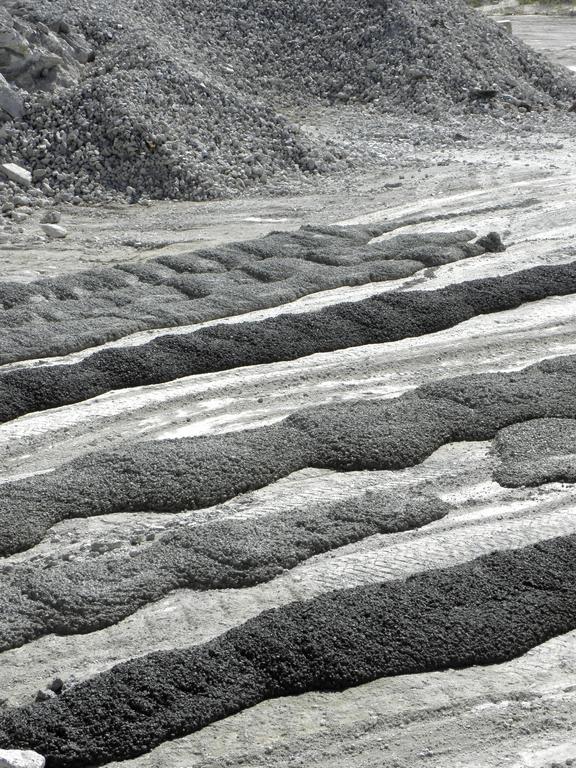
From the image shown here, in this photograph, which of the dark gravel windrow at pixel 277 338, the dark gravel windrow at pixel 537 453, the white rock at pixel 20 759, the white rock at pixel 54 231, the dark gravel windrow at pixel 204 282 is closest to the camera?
the white rock at pixel 20 759

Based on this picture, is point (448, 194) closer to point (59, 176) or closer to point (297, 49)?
point (59, 176)

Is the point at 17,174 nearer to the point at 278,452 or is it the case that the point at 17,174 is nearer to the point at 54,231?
the point at 54,231

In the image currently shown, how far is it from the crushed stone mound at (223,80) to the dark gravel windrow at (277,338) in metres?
6.85

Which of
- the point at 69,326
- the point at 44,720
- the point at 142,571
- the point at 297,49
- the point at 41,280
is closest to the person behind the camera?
the point at 44,720

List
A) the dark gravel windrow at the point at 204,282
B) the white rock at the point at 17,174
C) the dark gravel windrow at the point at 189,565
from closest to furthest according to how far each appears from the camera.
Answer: the dark gravel windrow at the point at 189,565 → the dark gravel windrow at the point at 204,282 → the white rock at the point at 17,174

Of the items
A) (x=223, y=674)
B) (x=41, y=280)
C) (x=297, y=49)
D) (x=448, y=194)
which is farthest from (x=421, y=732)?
(x=297, y=49)

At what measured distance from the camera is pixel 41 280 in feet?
43.2

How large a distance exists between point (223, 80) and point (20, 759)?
1984 cm

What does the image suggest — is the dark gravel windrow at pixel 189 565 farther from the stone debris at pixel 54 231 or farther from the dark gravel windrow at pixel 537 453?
the stone debris at pixel 54 231

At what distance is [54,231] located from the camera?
52.6 feet

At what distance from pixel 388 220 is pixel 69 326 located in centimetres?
654

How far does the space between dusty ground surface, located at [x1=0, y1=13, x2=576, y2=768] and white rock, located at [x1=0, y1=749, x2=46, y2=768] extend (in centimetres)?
48

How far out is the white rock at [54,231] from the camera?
1603 cm

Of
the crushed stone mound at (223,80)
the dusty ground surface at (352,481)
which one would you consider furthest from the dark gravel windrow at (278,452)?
the crushed stone mound at (223,80)
